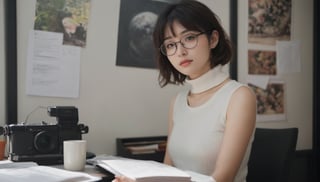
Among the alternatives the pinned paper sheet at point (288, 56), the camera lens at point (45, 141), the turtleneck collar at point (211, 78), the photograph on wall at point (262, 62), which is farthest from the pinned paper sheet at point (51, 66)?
the pinned paper sheet at point (288, 56)

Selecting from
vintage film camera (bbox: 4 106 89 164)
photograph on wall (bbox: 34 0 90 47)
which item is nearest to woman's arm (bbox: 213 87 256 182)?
vintage film camera (bbox: 4 106 89 164)

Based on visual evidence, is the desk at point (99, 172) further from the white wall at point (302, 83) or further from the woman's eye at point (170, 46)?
the white wall at point (302, 83)

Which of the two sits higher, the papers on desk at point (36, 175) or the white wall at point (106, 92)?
the white wall at point (106, 92)

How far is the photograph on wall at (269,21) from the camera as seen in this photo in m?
2.15

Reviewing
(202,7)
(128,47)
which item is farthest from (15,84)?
(202,7)

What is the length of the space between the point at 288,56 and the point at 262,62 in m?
0.23

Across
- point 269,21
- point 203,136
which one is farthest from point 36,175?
point 269,21

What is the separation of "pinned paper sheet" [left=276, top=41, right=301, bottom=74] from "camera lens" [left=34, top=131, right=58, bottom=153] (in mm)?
1506

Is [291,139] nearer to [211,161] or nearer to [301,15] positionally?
[211,161]

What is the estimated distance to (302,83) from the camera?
233 cm

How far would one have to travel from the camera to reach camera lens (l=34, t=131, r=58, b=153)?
1.24 meters

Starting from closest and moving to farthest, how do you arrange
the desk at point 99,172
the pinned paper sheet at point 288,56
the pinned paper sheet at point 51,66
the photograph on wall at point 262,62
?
1. the desk at point 99,172
2. the pinned paper sheet at point 51,66
3. the photograph on wall at point 262,62
4. the pinned paper sheet at point 288,56

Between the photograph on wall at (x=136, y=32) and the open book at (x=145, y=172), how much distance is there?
2.45 feet

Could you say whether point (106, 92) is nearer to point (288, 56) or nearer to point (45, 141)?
point (45, 141)
